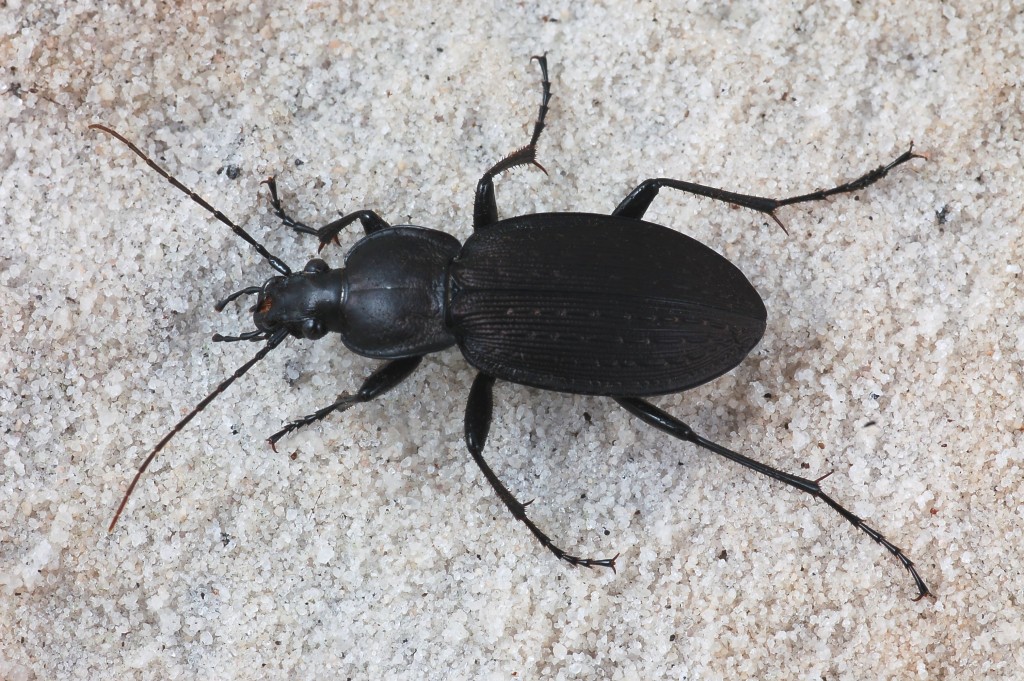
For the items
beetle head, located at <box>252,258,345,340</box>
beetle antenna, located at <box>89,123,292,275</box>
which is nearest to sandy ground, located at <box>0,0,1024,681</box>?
beetle antenna, located at <box>89,123,292,275</box>

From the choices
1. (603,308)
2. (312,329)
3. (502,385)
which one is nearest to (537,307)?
(603,308)

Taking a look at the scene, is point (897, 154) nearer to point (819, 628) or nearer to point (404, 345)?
point (819, 628)

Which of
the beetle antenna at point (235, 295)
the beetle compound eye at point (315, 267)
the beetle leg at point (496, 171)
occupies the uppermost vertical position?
the beetle leg at point (496, 171)

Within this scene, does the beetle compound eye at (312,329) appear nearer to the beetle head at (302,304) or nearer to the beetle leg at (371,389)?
the beetle head at (302,304)

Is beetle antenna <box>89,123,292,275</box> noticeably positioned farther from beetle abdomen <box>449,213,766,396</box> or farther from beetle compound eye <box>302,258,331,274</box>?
beetle abdomen <box>449,213,766,396</box>

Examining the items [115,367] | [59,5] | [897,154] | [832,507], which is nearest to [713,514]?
[832,507]

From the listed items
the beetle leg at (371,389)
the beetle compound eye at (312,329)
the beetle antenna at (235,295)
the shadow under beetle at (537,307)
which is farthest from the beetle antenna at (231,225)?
the beetle leg at (371,389)
